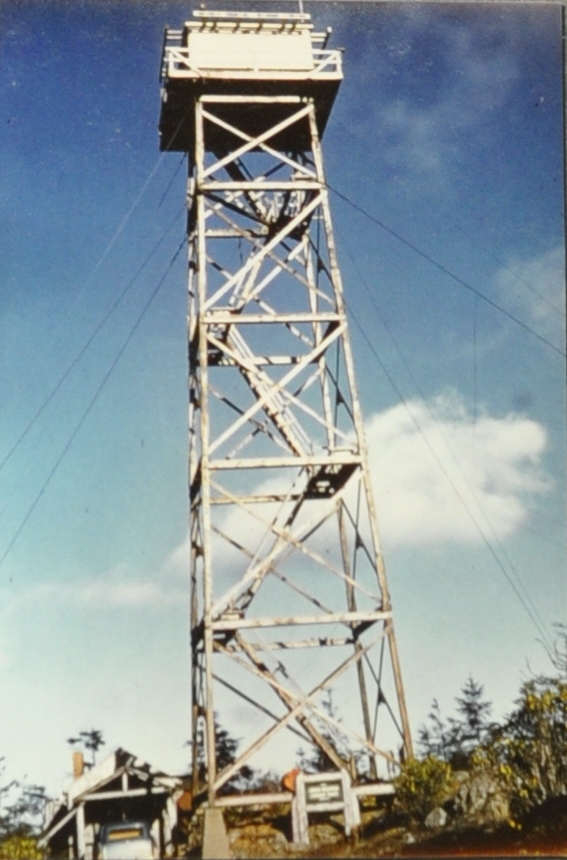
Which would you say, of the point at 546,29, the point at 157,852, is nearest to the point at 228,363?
the point at 546,29

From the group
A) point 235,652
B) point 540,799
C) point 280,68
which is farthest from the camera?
point 280,68

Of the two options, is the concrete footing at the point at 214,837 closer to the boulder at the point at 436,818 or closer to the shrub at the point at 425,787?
the shrub at the point at 425,787

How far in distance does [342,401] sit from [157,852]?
38.3ft

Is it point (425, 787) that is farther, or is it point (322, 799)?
point (322, 799)

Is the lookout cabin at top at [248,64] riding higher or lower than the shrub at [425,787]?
higher

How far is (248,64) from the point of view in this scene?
1284cm

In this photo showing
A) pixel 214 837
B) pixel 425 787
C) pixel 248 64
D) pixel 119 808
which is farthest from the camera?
pixel 119 808

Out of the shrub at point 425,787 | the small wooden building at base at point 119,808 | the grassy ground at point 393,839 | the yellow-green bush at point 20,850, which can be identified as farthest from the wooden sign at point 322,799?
the small wooden building at base at point 119,808

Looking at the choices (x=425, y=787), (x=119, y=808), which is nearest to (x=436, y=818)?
(x=425, y=787)

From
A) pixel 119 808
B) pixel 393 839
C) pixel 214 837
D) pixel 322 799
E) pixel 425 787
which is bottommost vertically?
pixel 119 808

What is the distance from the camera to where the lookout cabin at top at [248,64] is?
12727 millimetres

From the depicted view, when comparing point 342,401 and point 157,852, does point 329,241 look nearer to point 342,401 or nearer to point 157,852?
point 342,401

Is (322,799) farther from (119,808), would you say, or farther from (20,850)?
(119,808)

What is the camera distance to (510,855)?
6.81 m
